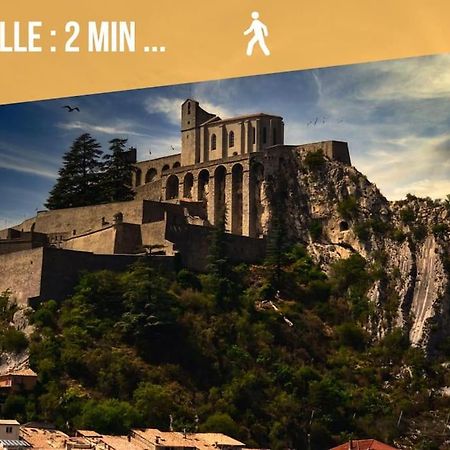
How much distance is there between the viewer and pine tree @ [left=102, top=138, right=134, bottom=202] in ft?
115

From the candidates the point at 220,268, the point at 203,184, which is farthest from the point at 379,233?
the point at 203,184

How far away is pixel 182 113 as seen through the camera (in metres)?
35.8

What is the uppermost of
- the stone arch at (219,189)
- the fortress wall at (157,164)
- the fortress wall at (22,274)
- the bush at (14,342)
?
the fortress wall at (157,164)

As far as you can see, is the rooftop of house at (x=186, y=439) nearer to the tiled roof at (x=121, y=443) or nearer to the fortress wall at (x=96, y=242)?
the tiled roof at (x=121, y=443)

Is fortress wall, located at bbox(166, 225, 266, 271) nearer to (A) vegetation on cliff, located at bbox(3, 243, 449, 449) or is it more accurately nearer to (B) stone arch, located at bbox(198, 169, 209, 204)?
(A) vegetation on cliff, located at bbox(3, 243, 449, 449)

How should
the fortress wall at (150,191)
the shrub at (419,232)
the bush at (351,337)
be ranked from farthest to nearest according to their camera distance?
1. the fortress wall at (150,191)
2. the shrub at (419,232)
3. the bush at (351,337)

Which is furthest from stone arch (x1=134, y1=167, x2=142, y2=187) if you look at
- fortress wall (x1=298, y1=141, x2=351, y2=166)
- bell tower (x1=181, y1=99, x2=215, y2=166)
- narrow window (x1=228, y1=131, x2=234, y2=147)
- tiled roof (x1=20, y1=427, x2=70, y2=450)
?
tiled roof (x1=20, y1=427, x2=70, y2=450)

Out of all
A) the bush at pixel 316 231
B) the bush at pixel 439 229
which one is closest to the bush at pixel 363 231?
the bush at pixel 316 231

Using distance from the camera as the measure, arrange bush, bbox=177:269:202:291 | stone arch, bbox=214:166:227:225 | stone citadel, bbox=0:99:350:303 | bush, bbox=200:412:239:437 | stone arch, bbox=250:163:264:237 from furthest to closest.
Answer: stone arch, bbox=214:166:227:225
stone arch, bbox=250:163:264:237
bush, bbox=177:269:202:291
stone citadel, bbox=0:99:350:303
bush, bbox=200:412:239:437

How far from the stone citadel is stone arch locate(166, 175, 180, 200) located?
3cm

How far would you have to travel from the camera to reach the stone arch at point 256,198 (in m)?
33.0

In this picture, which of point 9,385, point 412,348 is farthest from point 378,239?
point 9,385

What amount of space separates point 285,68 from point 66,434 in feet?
57.5

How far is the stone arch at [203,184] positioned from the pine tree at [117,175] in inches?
90.3
